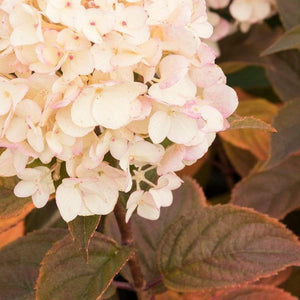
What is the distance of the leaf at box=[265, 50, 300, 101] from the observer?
1.12 metres

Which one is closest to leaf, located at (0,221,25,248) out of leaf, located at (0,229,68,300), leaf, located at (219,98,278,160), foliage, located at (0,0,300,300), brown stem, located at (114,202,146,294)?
foliage, located at (0,0,300,300)

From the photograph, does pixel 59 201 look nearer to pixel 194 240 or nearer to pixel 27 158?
pixel 27 158

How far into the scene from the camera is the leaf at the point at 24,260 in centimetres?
79

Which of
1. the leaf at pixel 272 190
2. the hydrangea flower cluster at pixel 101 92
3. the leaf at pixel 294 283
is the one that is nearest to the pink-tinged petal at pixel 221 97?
the hydrangea flower cluster at pixel 101 92

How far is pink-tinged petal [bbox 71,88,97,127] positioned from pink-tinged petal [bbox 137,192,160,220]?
0.12m

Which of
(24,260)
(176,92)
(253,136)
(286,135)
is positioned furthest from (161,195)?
(253,136)

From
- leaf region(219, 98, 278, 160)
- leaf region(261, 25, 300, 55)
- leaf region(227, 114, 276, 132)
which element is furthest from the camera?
leaf region(219, 98, 278, 160)

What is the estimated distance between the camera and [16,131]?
1.73 ft

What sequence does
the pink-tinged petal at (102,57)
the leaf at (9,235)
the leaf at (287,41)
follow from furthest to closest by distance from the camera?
the leaf at (9,235), the leaf at (287,41), the pink-tinged petal at (102,57)

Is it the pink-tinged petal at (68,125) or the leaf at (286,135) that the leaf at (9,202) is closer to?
the pink-tinged petal at (68,125)

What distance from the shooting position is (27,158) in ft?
1.79

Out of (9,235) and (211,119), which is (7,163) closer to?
(211,119)

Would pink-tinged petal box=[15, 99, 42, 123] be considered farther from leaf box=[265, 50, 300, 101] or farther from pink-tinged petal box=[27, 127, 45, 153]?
leaf box=[265, 50, 300, 101]

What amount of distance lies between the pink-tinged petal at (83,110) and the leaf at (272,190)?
55 cm
